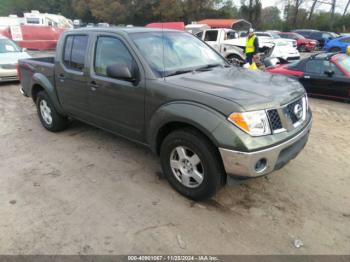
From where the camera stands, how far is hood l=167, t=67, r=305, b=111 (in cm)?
291

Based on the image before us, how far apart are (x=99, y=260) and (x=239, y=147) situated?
1.56m

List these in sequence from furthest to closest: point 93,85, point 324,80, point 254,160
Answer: point 324,80 < point 93,85 < point 254,160

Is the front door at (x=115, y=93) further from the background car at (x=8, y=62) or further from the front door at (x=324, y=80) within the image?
the background car at (x=8, y=62)

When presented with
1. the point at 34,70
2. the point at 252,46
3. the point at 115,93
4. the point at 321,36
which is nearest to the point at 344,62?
the point at 252,46

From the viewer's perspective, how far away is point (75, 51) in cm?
450

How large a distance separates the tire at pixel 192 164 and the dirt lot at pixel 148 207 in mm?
181

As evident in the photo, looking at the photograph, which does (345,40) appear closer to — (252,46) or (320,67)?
(252,46)

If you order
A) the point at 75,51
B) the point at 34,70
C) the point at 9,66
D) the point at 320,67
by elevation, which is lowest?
the point at 9,66

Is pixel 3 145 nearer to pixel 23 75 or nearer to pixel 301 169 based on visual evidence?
pixel 23 75

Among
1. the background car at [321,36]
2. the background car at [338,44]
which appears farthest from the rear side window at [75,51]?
the background car at [321,36]

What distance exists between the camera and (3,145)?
497 centimetres

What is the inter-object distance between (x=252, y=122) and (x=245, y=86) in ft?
1.85

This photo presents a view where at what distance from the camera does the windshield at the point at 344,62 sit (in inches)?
288

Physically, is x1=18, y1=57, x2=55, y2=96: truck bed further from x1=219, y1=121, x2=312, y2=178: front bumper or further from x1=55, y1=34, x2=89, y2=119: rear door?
x1=219, y1=121, x2=312, y2=178: front bumper
